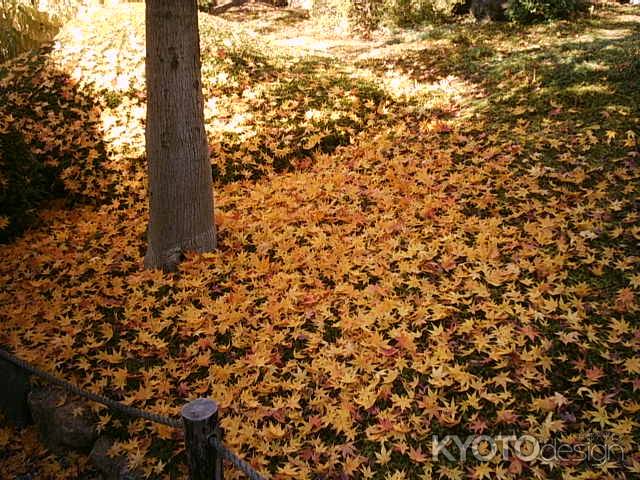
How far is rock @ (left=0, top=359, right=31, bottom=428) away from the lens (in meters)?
3.86

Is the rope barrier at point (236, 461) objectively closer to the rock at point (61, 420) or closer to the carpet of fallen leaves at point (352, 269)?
the carpet of fallen leaves at point (352, 269)

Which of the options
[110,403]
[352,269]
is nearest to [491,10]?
[352,269]

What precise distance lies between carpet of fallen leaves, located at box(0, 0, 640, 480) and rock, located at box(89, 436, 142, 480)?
11 centimetres

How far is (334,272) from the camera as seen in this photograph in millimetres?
4602

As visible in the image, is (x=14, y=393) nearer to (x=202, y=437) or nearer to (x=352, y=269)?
(x=202, y=437)

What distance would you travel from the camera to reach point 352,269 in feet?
15.2

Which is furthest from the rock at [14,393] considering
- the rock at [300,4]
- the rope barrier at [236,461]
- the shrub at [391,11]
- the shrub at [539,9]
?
the rock at [300,4]

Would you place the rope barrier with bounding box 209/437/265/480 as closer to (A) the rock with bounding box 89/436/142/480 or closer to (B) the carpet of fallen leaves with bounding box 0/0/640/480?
(B) the carpet of fallen leaves with bounding box 0/0/640/480

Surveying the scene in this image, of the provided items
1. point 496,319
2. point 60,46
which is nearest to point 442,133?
point 496,319

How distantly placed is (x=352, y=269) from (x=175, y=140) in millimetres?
2279

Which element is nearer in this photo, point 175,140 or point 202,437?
point 202,437

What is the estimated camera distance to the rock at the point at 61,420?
3463 mm

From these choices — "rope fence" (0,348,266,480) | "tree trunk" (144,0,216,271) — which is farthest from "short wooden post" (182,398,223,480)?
"tree trunk" (144,0,216,271)

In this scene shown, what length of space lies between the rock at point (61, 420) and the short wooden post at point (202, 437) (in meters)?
1.43
